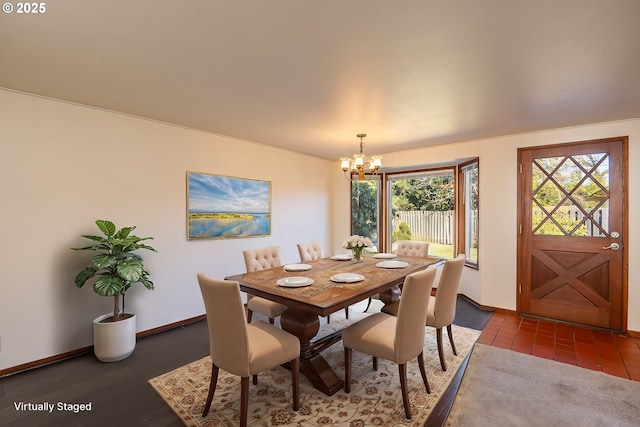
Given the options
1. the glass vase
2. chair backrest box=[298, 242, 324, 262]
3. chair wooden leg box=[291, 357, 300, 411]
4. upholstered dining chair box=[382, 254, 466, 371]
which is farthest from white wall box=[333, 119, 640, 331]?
chair wooden leg box=[291, 357, 300, 411]

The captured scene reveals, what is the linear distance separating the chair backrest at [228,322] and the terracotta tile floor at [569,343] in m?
2.61

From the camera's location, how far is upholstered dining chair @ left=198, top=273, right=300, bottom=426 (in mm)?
1731

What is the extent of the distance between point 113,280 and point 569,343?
455 cm

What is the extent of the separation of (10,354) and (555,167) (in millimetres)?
5989

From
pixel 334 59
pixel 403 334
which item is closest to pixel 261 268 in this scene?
pixel 403 334

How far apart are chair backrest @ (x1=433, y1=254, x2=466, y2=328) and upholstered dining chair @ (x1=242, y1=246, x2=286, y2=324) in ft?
4.63

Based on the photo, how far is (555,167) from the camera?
3623mm

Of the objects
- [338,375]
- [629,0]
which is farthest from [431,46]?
[338,375]

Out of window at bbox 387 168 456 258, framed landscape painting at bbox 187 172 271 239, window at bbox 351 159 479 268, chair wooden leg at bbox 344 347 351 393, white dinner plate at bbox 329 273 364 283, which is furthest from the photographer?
window at bbox 387 168 456 258

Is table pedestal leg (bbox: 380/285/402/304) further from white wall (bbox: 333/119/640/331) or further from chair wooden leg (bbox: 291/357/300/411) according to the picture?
white wall (bbox: 333/119/640/331)

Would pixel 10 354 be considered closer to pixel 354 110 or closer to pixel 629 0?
pixel 354 110

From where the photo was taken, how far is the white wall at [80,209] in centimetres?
247

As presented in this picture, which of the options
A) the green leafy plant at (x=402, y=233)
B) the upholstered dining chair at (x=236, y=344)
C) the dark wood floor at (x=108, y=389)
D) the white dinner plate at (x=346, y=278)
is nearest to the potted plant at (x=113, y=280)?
the dark wood floor at (x=108, y=389)

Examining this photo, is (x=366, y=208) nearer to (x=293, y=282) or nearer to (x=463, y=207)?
(x=463, y=207)
